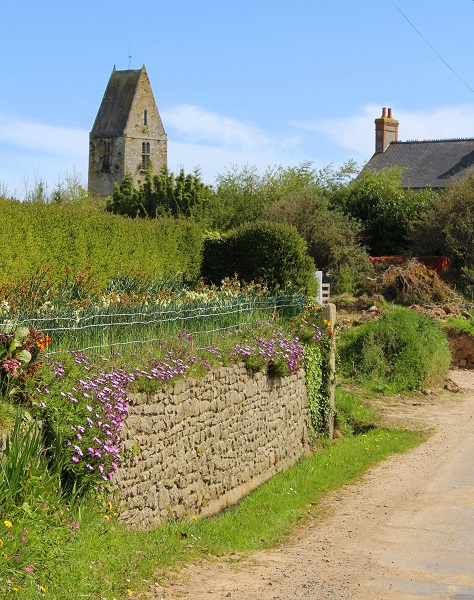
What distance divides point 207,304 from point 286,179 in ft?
94.0

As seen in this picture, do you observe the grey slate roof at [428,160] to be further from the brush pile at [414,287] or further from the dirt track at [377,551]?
the dirt track at [377,551]

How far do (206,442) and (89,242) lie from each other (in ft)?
27.8

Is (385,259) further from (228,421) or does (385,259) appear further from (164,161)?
(164,161)

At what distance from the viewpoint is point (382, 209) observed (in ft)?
127

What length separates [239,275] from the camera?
21078 mm

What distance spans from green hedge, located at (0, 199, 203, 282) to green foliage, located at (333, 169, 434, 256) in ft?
53.0

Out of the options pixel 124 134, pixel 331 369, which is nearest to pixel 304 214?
pixel 331 369

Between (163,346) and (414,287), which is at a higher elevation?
(414,287)

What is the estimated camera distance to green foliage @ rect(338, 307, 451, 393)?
20.9 m

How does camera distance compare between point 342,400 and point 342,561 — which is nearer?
point 342,561

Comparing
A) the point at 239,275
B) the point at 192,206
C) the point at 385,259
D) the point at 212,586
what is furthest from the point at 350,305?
the point at 212,586

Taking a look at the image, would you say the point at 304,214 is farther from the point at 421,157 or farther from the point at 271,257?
the point at 421,157

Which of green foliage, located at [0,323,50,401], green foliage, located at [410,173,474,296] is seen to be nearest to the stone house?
green foliage, located at [410,173,474,296]

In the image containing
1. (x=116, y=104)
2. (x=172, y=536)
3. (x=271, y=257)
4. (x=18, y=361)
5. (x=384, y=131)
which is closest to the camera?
(x=18, y=361)
